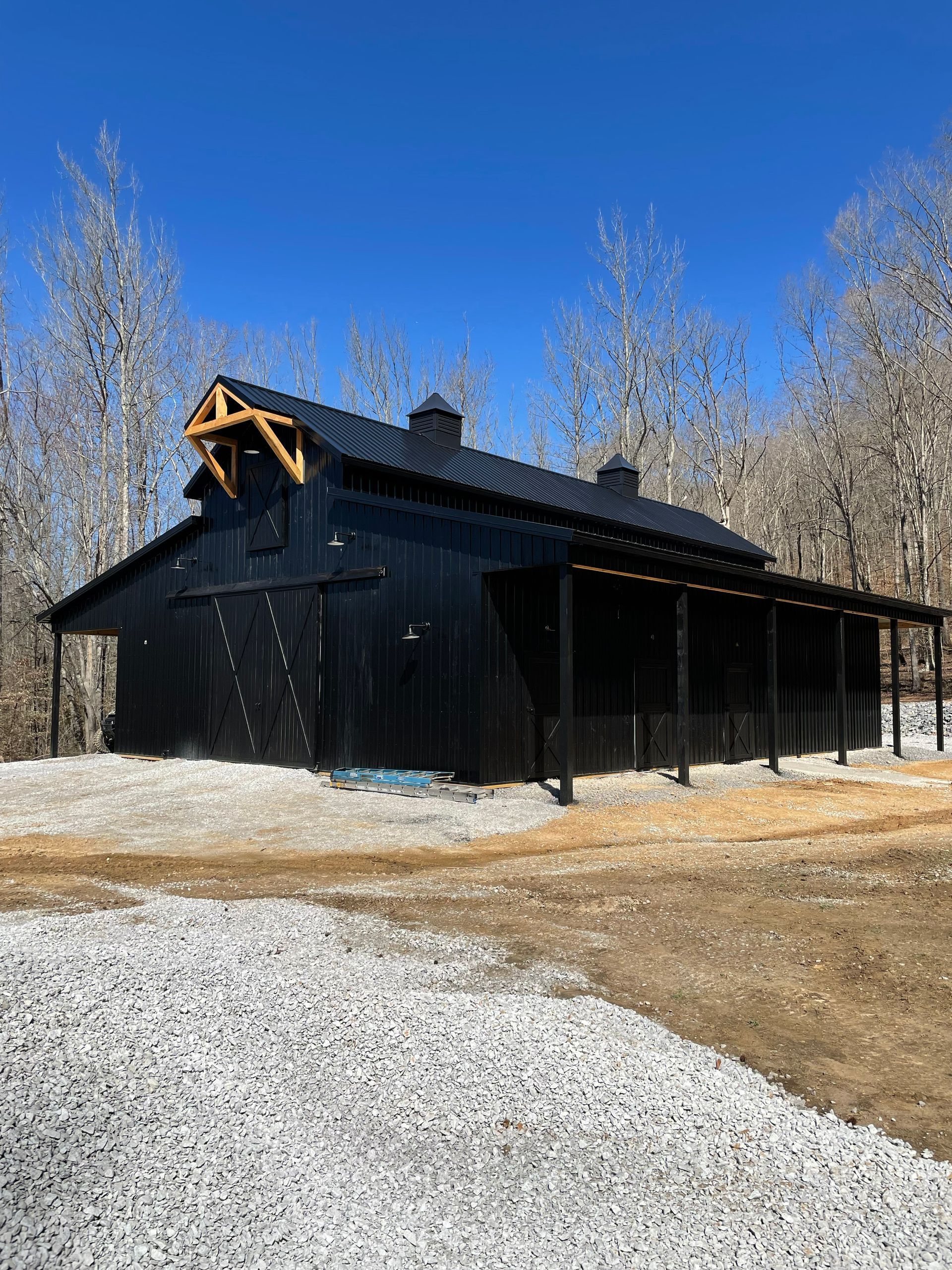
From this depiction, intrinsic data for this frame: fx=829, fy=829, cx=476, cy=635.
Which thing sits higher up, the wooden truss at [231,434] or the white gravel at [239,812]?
the wooden truss at [231,434]

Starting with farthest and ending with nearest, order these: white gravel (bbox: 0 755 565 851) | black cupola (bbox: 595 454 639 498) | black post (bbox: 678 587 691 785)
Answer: black cupola (bbox: 595 454 639 498), black post (bbox: 678 587 691 785), white gravel (bbox: 0 755 565 851)

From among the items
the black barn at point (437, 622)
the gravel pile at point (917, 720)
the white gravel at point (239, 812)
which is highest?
the black barn at point (437, 622)

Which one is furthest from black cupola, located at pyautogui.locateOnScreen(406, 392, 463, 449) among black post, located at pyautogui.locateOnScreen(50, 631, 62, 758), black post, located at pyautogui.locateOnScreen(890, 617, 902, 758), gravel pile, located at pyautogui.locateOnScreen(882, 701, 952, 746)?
gravel pile, located at pyautogui.locateOnScreen(882, 701, 952, 746)

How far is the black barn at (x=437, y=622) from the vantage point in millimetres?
12109

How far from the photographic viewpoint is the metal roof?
14.4m

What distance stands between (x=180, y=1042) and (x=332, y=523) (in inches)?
440

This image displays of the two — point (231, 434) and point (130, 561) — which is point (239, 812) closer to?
point (231, 434)

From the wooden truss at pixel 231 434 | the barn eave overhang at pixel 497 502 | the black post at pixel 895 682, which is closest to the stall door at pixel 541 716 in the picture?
the barn eave overhang at pixel 497 502

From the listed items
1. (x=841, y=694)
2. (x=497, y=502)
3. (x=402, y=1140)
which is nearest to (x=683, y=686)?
(x=497, y=502)

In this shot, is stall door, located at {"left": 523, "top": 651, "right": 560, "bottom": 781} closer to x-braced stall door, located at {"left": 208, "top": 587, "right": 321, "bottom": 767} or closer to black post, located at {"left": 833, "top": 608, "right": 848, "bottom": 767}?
x-braced stall door, located at {"left": 208, "top": 587, "right": 321, "bottom": 767}

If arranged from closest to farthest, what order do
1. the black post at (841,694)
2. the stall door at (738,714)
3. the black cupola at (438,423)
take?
the black post at (841,694) → the stall door at (738,714) → the black cupola at (438,423)

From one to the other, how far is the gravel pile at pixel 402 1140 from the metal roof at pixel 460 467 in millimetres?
10520

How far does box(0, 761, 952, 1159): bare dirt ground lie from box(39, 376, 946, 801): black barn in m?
2.65

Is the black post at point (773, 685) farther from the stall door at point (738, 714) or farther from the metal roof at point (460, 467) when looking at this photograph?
the metal roof at point (460, 467)
